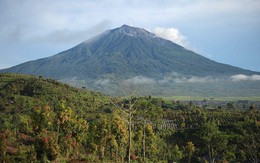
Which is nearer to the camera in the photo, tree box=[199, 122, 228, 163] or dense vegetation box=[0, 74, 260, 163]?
dense vegetation box=[0, 74, 260, 163]

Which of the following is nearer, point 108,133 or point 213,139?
point 108,133

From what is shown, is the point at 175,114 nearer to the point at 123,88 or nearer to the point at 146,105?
the point at 146,105

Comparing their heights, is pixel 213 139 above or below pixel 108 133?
below

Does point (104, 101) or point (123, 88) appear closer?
point (123, 88)

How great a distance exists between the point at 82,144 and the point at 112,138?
29.6ft

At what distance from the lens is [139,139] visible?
4434 cm

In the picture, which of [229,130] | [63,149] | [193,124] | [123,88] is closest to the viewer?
[123,88]

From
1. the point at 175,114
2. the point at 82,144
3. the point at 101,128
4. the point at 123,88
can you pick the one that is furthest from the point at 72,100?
the point at 123,88

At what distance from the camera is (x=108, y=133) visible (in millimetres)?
37406

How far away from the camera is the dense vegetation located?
1176 inches

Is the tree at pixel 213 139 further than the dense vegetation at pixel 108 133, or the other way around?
the tree at pixel 213 139

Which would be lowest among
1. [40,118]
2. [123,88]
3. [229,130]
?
[229,130]

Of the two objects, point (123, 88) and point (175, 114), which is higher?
point (123, 88)

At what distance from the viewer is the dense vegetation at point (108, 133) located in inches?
1176
